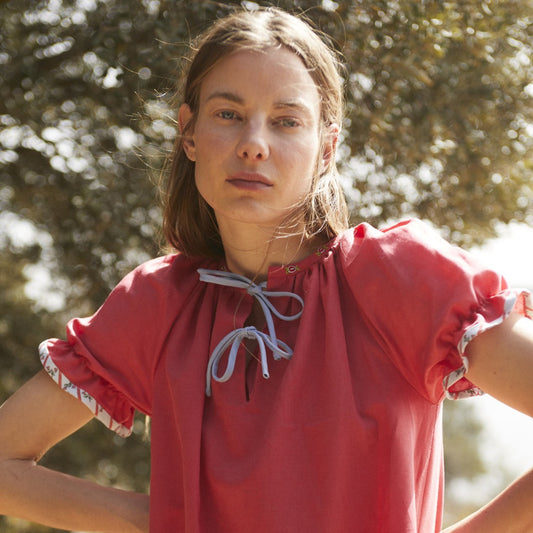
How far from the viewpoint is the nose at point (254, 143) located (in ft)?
5.83

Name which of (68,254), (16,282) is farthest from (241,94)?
(16,282)

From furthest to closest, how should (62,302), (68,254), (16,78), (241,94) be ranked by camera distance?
(62,302)
(68,254)
(16,78)
(241,94)

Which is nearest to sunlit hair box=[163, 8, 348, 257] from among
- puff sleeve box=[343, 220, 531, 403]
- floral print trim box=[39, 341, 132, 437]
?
puff sleeve box=[343, 220, 531, 403]

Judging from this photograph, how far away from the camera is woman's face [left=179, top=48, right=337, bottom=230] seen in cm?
180

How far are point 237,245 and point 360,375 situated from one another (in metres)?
0.49

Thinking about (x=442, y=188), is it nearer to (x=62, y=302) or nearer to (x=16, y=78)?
(x=16, y=78)

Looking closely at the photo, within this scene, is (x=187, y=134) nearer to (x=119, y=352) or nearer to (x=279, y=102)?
(x=279, y=102)

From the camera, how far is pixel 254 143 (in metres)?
1.77

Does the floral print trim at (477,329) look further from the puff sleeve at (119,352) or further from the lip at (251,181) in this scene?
the puff sleeve at (119,352)

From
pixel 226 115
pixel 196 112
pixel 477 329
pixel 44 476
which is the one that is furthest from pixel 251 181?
pixel 44 476

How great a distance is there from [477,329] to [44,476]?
44.4 inches

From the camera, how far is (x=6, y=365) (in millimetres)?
4934

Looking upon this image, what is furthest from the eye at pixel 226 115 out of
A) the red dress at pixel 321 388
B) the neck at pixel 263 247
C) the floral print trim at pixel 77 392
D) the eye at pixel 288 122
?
the floral print trim at pixel 77 392

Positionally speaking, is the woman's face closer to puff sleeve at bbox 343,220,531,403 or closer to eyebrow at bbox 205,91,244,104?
eyebrow at bbox 205,91,244,104
